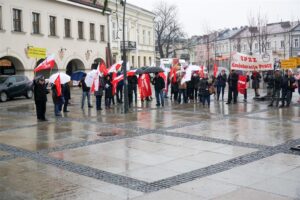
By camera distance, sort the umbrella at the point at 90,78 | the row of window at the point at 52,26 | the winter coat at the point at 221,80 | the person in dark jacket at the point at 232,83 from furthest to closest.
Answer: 1. the row of window at the point at 52,26
2. the winter coat at the point at 221,80
3. the person in dark jacket at the point at 232,83
4. the umbrella at the point at 90,78

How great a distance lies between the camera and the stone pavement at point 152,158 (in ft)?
21.9

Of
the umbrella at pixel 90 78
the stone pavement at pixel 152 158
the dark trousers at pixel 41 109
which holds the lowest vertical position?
the stone pavement at pixel 152 158

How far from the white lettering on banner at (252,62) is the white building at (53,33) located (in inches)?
519

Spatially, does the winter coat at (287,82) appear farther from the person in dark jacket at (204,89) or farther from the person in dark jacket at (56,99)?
the person in dark jacket at (56,99)

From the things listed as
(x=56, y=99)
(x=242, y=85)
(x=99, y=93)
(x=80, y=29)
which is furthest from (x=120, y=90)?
(x=80, y=29)

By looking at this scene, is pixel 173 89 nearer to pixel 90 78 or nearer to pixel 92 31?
pixel 90 78

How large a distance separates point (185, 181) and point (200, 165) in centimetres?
118

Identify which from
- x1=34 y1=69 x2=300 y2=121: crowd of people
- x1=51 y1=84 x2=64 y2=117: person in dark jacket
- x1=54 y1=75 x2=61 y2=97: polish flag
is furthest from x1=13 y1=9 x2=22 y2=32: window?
x1=54 y1=75 x2=61 y2=97: polish flag

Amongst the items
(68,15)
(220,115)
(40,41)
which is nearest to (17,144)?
(220,115)

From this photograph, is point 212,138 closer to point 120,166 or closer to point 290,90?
point 120,166

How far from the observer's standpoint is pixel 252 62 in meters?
22.1

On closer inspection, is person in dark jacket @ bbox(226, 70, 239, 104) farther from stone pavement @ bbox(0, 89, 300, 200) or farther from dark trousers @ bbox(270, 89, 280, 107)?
stone pavement @ bbox(0, 89, 300, 200)

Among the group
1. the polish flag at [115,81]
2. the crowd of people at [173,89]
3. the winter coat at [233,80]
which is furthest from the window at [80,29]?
the winter coat at [233,80]

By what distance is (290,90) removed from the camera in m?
19.1
